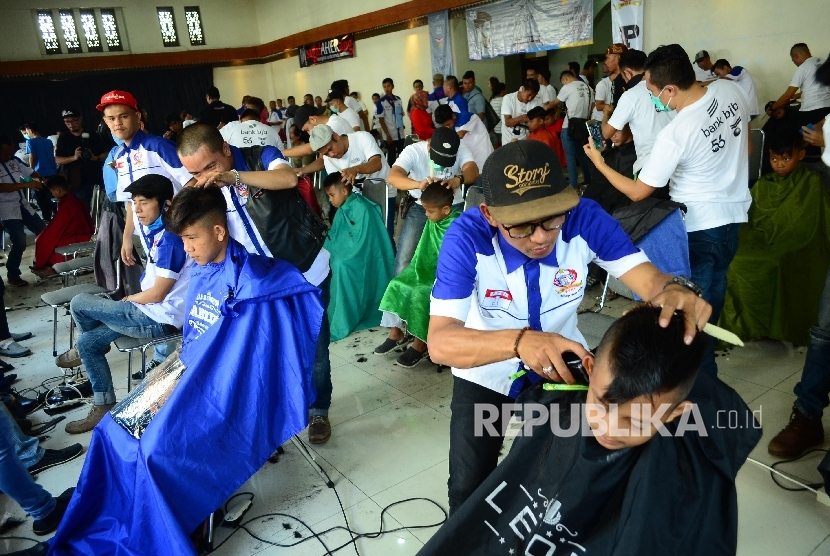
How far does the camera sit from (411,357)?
3391 millimetres

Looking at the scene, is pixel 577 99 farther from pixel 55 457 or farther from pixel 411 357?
pixel 55 457

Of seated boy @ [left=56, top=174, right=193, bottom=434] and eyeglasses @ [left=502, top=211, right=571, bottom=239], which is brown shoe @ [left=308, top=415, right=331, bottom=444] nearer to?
seated boy @ [left=56, top=174, right=193, bottom=434]

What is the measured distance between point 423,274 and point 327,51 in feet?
38.0

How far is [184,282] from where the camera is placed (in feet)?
8.93

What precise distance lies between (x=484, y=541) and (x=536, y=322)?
533 millimetres

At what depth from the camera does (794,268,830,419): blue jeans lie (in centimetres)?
209

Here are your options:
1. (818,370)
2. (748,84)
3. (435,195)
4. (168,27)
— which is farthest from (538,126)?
(168,27)

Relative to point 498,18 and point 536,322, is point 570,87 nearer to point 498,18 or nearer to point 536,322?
point 498,18

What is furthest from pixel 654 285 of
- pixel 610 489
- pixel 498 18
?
pixel 498 18

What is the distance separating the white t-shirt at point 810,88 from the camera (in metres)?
5.18

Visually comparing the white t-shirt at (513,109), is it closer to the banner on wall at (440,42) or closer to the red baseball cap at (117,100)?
the banner on wall at (440,42)

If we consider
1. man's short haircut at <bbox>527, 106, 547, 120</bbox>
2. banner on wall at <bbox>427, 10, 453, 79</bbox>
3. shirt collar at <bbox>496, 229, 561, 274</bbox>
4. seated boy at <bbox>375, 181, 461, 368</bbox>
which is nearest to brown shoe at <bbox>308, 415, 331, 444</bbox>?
seated boy at <bbox>375, 181, 461, 368</bbox>

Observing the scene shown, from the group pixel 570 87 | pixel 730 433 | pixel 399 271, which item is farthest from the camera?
pixel 570 87

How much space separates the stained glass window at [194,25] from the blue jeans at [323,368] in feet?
49.8
